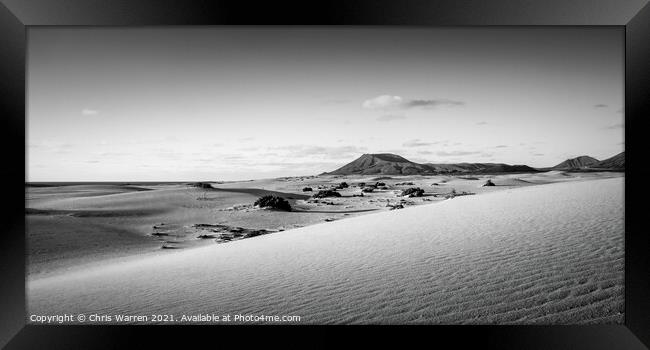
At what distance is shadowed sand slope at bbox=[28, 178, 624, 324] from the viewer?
13.3ft

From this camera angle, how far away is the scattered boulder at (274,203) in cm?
1269

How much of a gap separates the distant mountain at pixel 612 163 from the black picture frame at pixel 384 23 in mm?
527

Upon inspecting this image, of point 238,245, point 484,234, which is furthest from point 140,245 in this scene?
point 484,234

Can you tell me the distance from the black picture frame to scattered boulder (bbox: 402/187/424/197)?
779 centimetres

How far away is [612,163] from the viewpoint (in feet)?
16.9

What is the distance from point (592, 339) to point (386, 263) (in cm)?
228

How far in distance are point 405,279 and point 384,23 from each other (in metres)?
2.80

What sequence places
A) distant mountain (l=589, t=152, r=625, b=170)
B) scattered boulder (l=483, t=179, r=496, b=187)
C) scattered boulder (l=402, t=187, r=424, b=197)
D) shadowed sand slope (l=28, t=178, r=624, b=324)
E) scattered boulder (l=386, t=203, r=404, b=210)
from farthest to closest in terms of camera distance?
1. scattered boulder (l=402, t=187, r=424, b=197)
2. scattered boulder (l=386, t=203, r=404, b=210)
3. scattered boulder (l=483, t=179, r=496, b=187)
4. distant mountain (l=589, t=152, r=625, b=170)
5. shadowed sand slope (l=28, t=178, r=624, b=324)

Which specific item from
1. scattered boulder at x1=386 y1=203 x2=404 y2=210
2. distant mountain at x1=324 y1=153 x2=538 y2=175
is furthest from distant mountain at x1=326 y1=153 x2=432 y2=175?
scattered boulder at x1=386 y1=203 x2=404 y2=210

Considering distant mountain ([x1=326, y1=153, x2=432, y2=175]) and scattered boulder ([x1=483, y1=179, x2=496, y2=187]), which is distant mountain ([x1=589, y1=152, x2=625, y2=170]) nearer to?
distant mountain ([x1=326, y1=153, x2=432, y2=175])

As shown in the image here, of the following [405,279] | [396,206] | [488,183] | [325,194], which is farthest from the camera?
[325,194]

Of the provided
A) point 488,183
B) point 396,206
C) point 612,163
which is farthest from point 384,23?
point 488,183

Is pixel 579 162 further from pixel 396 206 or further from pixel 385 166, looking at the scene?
pixel 396 206

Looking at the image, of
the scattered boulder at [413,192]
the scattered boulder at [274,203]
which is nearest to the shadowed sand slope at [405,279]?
the scattered boulder at [413,192]
